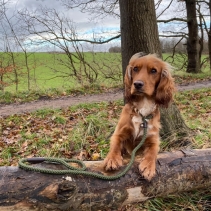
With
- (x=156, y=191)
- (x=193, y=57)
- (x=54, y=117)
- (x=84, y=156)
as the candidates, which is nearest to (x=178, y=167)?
(x=156, y=191)

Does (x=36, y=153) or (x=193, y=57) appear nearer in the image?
(x=36, y=153)

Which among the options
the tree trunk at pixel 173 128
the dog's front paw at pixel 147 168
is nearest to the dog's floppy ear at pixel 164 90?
the dog's front paw at pixel 147 168

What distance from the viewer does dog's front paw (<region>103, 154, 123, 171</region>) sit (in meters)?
2.50

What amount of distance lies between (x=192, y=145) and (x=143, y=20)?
79.8 inches

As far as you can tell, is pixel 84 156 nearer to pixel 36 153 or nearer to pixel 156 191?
Result: pixel 36 153

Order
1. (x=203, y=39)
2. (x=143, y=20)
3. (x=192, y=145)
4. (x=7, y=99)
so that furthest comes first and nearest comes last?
(x=203, y=39), (x=7, y=99), (x=143, y=20), (x=192, y=145)

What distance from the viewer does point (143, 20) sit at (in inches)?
175

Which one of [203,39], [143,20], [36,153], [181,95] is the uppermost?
[203,39]

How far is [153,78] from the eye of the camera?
302cm

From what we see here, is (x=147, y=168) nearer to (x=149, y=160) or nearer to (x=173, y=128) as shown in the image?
(x=149, y=160)

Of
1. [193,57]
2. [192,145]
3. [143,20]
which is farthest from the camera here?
[193,57]

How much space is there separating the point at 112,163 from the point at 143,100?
0.87 metres

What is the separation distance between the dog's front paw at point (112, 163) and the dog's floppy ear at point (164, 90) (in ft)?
2.71

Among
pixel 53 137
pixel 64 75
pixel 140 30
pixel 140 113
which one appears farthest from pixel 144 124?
pixel 64 75
